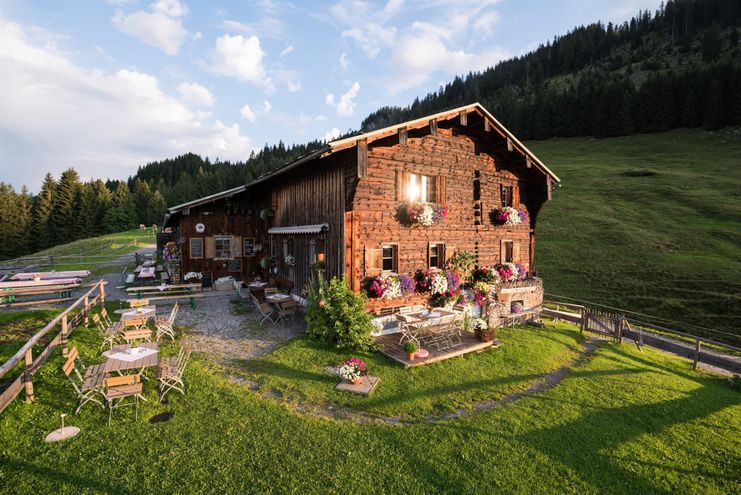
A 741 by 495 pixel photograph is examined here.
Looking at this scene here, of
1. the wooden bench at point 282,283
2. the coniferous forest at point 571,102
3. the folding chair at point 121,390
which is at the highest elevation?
the coniferous forest at point 571,102

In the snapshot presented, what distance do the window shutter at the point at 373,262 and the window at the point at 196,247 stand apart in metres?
12.6

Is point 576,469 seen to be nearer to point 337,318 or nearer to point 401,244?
point 337,318

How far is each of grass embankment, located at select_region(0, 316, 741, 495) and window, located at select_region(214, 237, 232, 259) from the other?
40.0 feet

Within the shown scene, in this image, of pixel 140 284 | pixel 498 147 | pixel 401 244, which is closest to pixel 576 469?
pixel 401 244

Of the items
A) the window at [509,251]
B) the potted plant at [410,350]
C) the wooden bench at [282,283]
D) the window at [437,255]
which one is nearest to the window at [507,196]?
the window at [509,251]

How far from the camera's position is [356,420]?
7.18 m

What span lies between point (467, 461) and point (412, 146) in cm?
1092

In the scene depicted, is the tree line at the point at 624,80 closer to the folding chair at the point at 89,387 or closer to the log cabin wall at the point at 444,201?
the log cabin wall at the point at 444,201

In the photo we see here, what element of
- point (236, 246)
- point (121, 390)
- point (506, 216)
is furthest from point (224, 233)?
point (506, 216)

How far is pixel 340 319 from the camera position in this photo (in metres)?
11.3

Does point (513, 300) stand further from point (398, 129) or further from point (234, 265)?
point (234, 265)

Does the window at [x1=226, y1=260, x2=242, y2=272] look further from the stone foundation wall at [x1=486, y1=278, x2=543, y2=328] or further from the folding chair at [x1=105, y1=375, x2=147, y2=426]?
the stone foundation wall at [x1=486, y1=278, x2=543, y2=328]

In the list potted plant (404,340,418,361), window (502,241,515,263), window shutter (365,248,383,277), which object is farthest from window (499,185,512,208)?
potted plant (404,340,418,361)

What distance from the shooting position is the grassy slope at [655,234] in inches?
949
